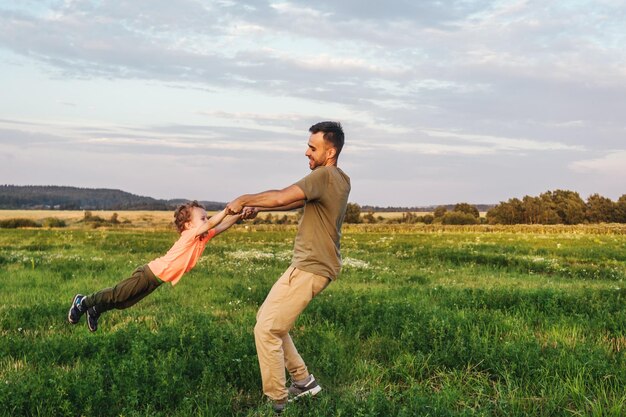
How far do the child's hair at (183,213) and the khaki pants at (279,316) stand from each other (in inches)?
73.7

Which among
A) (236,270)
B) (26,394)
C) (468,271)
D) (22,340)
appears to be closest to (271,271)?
(236,270)

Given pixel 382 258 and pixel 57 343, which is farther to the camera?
pixel 382 258

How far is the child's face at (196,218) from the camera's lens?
279 inches

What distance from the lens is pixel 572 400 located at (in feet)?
20.4

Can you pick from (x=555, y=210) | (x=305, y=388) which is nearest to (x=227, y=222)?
(x=305, y=388)

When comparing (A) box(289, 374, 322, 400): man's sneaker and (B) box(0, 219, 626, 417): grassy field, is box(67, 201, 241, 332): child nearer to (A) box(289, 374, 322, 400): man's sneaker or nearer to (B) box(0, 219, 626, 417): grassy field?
(B) box(0, 219, 626, 417): grassy field

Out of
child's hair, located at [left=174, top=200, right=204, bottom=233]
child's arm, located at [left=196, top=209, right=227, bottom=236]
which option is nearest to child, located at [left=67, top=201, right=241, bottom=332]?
child's hair, located at [left=174, top=200, right=204, bottom=233]

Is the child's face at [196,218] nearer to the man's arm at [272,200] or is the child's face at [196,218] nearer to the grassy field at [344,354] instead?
the grassy field at [344,354]

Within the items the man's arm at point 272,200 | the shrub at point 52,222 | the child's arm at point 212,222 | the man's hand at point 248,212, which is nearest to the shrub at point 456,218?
the shrub at point 52,222

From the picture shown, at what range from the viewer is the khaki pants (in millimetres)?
5672

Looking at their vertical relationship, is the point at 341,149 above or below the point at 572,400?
above

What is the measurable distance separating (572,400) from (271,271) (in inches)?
484

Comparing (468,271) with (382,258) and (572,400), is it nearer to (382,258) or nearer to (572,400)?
(382,258)

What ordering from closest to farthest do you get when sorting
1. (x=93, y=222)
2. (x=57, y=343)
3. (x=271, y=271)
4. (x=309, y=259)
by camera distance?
(x=309, y=259), (x=57, y=343), (x=271, y=271), (x=93, y=222)
